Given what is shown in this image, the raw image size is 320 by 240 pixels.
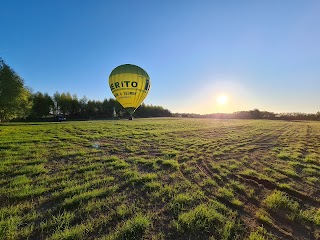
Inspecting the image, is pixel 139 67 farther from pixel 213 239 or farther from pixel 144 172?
pixel 213 239

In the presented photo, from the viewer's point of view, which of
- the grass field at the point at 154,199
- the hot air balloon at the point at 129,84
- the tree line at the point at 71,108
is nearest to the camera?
the grass field at the point at 154,199

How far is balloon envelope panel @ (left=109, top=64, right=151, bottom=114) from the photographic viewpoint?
798 inches

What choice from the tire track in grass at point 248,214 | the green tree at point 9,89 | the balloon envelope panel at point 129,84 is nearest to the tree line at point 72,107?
the green tree at point 9,89

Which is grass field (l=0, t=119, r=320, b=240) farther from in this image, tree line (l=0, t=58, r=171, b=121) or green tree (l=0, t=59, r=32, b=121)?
tree line (l=0, t=58, r=171, b=121)

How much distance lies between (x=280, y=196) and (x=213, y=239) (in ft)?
9.99

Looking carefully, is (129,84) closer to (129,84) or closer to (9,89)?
(129,84)

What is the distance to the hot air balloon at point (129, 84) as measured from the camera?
20.3 metres

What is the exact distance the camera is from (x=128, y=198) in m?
5.29

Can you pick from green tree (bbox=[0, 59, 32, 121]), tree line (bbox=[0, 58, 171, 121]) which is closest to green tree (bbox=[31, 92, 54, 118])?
tree line (bbox=[0, 58, 171, 121])

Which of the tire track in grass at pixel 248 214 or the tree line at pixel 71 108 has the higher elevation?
the tree line at pixel 71 108

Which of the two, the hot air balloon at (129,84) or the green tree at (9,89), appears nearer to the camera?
the hot air balloon at (129,84)

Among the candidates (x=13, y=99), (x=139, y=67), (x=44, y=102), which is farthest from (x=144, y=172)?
(x=44, y=102)

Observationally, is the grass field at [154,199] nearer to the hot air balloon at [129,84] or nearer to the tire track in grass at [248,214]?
the tire track in grass at [248,214]

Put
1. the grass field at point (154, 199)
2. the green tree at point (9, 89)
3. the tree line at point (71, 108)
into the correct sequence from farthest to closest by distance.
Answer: the tree line at point (71, 108) < the green tree at point (9, 89) < the grass field at point (154, 199)
